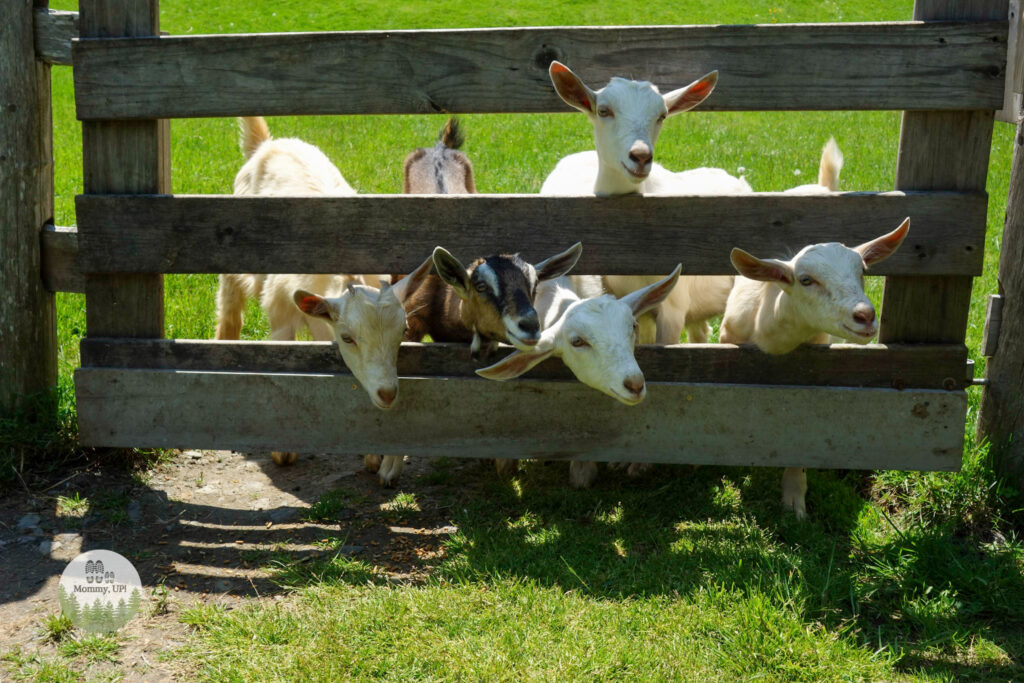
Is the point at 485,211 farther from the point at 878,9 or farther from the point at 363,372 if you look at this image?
the point at 878,9

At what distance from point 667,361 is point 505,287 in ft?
2.74

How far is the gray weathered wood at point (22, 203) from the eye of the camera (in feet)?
14.3

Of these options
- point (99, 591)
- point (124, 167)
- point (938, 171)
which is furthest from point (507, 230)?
point (99, 591)

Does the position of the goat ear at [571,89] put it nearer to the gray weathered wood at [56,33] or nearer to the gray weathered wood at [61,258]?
the gray weathered wood at [56,33]

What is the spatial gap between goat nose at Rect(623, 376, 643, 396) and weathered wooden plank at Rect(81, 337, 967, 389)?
681 millimetres

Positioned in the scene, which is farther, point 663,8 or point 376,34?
point 663,8

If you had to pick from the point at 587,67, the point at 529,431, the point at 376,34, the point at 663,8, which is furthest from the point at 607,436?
the point at 663,8

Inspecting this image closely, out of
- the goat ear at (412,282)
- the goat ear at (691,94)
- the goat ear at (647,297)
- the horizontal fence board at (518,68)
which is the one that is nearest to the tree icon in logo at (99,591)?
the goat ear at (412,282)

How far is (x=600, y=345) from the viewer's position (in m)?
3.52

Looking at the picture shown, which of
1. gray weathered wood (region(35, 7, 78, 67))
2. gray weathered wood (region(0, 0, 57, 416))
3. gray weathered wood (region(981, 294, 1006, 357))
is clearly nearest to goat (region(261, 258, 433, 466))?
gray weathered wood (region(0, 0, 57, 416))

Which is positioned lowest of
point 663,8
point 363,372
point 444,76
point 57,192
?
point 363,372

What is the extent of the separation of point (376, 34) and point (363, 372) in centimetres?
140

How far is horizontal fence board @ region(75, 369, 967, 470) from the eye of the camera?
4035 millimetres

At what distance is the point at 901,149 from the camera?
3.98 m
